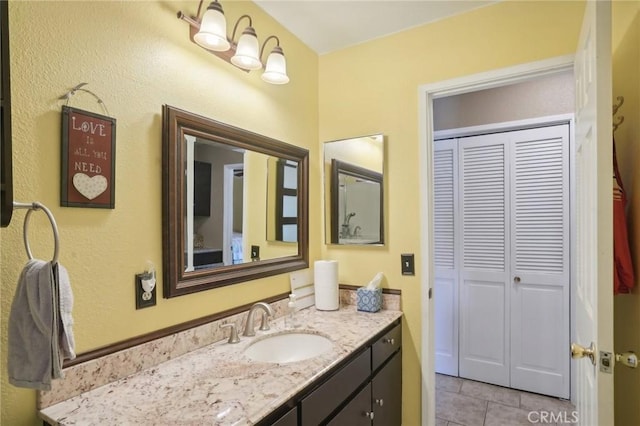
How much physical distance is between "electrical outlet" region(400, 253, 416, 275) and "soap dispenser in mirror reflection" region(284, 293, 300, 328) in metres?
0.67

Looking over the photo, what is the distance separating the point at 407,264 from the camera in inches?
79.1

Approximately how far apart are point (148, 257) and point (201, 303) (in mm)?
322

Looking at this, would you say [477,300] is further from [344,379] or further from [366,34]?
[366,34]

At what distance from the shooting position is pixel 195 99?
144 centimetres

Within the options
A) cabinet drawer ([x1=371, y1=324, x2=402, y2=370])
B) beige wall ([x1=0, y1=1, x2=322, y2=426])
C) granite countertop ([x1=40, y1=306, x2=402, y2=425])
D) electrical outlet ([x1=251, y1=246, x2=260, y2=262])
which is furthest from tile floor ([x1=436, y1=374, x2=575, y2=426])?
beige wall ([x1=0, y1=1, x2=322, y2=426])

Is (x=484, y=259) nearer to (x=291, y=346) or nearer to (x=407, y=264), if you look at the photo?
(x=407, y=264)

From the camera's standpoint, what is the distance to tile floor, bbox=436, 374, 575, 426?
7.37 feet

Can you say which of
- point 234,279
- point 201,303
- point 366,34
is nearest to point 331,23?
point 366,34

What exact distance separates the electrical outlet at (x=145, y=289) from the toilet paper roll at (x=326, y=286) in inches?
38.7

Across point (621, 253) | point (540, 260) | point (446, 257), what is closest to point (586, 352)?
point (621, 253)

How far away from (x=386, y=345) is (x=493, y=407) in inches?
50.4

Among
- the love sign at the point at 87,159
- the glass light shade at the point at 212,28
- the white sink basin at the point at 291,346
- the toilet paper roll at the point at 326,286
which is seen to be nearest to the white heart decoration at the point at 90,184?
the love sign at the point at 87,159

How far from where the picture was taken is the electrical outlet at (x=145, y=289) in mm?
1215

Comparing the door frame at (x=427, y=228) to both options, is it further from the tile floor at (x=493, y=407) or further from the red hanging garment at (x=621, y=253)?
the red hanging garment at (x=621, y=253)
